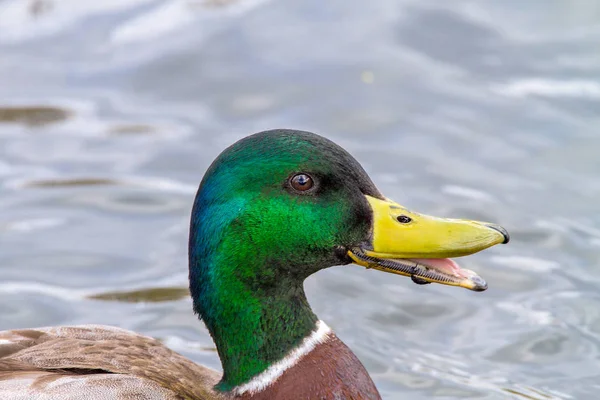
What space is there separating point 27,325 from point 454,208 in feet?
9.82

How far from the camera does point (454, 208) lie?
318 inches

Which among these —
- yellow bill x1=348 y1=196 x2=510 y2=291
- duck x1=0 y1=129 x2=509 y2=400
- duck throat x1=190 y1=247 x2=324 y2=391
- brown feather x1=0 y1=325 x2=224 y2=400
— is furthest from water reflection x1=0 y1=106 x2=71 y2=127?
yellow bill x1=348 y1=196 x2=510 y2=291

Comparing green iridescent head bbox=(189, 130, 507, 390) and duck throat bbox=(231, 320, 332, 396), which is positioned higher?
green iridescent head bbox=(189, 130, 507, 390)

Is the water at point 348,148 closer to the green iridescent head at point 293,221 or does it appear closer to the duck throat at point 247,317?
the duck throat at point 247,317

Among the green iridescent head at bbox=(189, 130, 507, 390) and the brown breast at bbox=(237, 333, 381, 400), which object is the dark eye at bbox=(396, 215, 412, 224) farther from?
the brown breast at bbox=(237, 333, 381, 400)

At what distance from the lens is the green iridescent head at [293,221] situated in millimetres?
4688

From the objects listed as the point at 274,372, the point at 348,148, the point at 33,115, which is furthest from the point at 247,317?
the point at 33,115

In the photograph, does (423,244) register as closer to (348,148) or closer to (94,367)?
(94,367)

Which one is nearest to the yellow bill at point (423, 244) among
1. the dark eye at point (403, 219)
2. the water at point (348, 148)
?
the dark eye at point (403, 219)

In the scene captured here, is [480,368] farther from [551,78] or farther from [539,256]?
[551,78]

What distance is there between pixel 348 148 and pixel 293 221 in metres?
4.20

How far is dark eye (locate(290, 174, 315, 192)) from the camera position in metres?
4.70

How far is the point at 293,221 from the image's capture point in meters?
4.72

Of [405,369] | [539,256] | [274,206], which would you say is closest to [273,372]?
[274,206]
